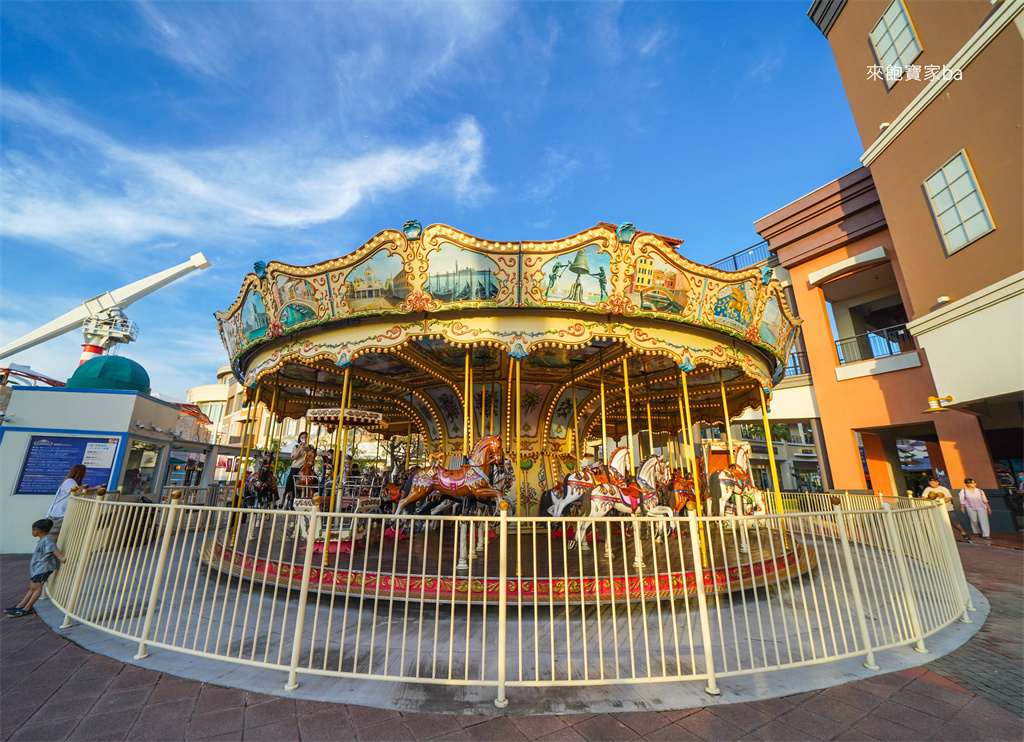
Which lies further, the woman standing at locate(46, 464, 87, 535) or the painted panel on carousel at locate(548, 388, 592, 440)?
the painted panel on carousel at locate(548, 388, 592, 440)

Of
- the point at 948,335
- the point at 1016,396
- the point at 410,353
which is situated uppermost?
the point at 948,335

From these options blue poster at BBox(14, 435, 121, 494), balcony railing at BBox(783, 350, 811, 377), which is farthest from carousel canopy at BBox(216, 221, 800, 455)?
balcony railing at BBox(783, 350, 811, 377)

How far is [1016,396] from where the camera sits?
27.9 feet

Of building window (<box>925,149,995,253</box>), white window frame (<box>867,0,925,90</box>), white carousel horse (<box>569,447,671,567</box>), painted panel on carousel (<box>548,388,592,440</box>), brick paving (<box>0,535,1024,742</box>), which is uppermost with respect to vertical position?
white window frame (<box>867,0,925,90</box>)

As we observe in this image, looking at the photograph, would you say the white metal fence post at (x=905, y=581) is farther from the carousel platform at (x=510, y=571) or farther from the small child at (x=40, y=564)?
the small child at (x=40, y=564)

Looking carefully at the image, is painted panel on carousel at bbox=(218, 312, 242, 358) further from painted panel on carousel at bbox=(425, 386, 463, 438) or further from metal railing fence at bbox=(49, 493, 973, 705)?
metal railing fence at bbox=(49, 493, 973, 705)

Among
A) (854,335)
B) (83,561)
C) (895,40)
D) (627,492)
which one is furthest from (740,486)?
(895,40)

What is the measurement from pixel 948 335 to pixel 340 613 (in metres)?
13.1

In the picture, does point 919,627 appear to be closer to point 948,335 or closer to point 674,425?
point 948,335

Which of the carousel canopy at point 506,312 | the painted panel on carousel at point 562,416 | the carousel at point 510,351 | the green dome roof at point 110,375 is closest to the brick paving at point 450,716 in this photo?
the carousel at point 510,351

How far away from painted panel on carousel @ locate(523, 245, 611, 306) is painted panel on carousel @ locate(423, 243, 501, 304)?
24.2 inches

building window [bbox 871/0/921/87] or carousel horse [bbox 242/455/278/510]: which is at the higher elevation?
building window [bbox 871/0/921/87]

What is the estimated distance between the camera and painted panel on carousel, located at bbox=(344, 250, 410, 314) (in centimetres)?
636

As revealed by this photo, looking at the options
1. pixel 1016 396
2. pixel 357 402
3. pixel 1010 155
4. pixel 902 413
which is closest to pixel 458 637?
pixel 357 402
